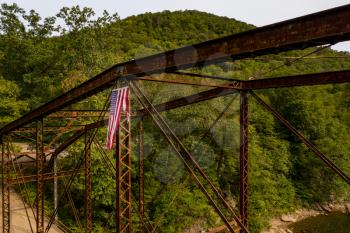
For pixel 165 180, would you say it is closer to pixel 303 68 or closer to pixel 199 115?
pixel 199 115

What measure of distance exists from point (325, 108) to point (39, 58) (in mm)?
33054

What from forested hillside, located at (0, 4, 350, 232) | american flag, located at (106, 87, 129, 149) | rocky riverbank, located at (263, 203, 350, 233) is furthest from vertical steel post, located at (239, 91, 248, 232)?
rocky riverbank, located at (263, 203, 350, 233)

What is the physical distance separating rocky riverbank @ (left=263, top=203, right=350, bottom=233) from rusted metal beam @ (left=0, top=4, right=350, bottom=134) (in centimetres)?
2392

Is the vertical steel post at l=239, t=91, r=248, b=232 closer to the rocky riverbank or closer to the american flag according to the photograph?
the american flag

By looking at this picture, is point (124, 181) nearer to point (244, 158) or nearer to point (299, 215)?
point (244, 158)

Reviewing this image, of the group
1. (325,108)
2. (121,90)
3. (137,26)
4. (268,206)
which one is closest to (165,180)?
(268,206)

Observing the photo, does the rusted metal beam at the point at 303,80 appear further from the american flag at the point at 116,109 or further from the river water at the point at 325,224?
the river water at the point at 325,224

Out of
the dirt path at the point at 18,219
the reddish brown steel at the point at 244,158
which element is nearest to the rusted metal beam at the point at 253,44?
the reddish brown steel at the point at 244,158

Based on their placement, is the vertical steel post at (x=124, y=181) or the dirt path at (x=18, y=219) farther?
the dirt path at (x=18, y=219)

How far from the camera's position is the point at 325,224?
93.9ft

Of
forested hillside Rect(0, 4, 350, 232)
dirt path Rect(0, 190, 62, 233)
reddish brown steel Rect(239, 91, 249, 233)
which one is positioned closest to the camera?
reddish brown steel Rect(239, 91, 249, 233)

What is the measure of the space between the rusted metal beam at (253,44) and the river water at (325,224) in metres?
25.3

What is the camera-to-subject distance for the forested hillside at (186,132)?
23.1 meters

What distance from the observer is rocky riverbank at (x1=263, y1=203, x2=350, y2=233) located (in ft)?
91.7
